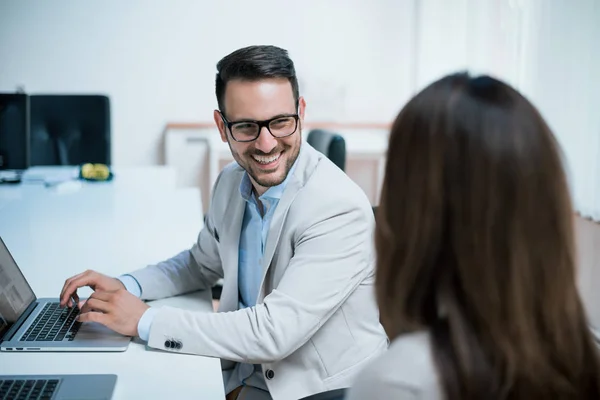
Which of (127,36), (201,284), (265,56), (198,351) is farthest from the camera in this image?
(127,36)

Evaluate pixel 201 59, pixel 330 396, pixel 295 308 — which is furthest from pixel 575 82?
pixel 201 59

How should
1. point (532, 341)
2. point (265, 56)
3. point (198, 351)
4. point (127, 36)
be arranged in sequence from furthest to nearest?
1. point (127, 36)
2. point (265, 56)
3. point (198, 351)
4. point (532, 341)

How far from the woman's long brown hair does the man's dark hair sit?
2.61 feet

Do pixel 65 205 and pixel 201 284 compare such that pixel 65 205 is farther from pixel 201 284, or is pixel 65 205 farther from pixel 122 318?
pixel 122 318

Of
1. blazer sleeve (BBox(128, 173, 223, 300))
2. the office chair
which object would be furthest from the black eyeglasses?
the office chair

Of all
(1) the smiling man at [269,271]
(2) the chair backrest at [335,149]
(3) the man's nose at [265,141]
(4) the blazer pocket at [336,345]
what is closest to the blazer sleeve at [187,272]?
(1) the smiling man at [269,271]

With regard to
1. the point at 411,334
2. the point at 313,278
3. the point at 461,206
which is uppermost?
the point at 461,206

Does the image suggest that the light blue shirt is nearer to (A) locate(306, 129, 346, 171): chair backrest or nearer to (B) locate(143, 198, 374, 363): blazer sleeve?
(B) locate(143, 198, 374, 363): blazer sleeve

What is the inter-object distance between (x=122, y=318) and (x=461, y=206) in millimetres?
781

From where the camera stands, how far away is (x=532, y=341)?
26.0 inches

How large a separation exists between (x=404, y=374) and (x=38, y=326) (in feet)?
2.82

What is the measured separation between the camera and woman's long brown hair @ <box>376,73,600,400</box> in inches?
25.7

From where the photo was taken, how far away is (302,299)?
125cm

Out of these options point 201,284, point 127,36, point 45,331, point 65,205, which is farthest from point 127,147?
point 45,331
